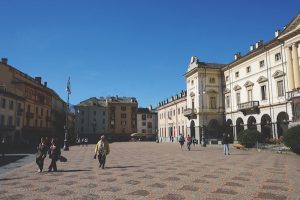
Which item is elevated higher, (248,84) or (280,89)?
(248,84)

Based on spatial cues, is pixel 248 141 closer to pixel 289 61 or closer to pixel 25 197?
pixel 289 61

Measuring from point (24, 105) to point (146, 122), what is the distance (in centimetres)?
6450

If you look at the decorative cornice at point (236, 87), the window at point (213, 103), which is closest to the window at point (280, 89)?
the decorative cornice at point (236, 87)

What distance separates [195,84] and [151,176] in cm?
4515

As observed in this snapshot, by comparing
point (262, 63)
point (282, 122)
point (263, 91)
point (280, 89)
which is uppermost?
point (262, 63)

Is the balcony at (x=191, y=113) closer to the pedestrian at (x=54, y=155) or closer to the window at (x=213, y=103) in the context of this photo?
A: the window at (x=213, y=103)

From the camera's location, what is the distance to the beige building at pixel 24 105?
47612mm

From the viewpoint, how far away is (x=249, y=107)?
4472cm

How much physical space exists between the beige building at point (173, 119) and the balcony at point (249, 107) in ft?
64.9

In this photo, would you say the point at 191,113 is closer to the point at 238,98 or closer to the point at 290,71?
the point at 238,98

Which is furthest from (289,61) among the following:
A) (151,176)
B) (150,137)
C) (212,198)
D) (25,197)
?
(150,137)

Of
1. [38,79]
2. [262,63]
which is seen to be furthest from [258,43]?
[38,79]

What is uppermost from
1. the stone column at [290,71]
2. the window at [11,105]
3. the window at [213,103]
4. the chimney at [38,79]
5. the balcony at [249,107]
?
the chimney at [38,79]

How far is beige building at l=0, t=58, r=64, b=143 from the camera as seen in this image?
47.6m
